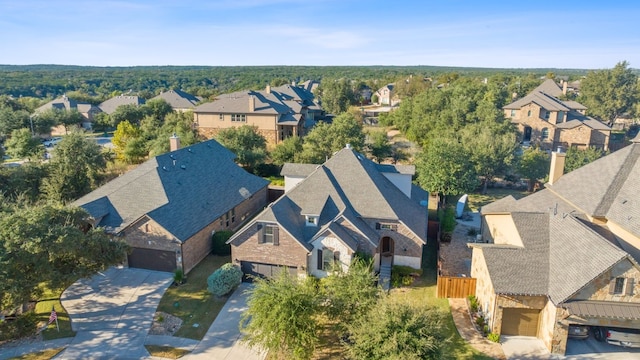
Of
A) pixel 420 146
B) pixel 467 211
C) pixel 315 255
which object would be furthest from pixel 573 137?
pixel 315 255

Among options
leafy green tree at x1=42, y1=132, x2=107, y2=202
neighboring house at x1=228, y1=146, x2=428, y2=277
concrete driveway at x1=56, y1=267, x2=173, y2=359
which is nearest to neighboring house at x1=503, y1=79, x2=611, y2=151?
neighboring house at x1=228, y1=146, x2=428, y2=277

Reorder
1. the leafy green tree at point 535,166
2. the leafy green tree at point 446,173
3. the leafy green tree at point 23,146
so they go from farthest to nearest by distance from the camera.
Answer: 1. the leafy green tree at point 23,146
2. the leafy green tree at point 535,166
3. the leafy green tree at point 446,173

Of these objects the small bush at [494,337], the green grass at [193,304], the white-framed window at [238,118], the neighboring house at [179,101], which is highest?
the neighboring house at [179,101]

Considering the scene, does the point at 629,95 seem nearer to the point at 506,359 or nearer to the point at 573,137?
the point at 573,137

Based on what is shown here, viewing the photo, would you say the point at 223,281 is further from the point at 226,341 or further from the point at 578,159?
the point at 578,159

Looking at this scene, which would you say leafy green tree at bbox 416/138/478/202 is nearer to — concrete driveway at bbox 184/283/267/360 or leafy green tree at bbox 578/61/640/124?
concrete driveway at bbox 184/283/267/360

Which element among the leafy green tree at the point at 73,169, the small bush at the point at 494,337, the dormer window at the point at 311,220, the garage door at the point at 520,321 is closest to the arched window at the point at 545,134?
the garage door at the point at 520,321

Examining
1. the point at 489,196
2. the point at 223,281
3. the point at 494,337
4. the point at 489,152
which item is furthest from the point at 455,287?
the point at 489,152

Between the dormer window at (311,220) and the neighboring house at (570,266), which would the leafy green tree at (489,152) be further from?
the dormer window at (311,220)
